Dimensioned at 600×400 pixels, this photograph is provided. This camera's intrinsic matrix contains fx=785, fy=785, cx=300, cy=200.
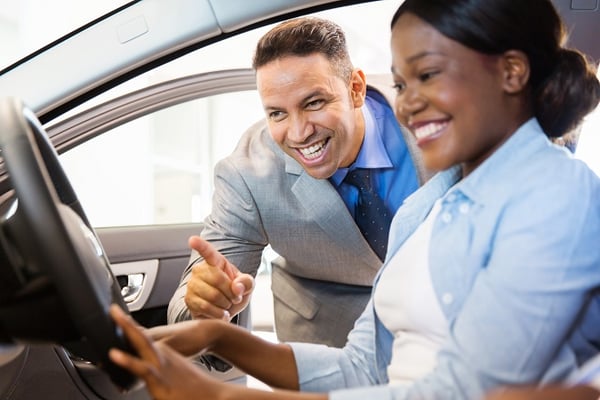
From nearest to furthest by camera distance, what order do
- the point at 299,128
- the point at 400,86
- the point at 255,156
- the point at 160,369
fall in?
the point at 160,369, the point at 400,86, the point at 299,128, the point at 255,156

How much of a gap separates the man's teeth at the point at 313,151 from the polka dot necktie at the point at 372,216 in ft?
0.55

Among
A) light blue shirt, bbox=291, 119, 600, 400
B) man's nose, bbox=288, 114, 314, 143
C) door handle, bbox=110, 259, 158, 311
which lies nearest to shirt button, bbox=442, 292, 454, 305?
light blue shirt, bbox=291, 119, 600, 400

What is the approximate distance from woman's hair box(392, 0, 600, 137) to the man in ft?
2.31

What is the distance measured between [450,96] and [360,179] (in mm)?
937

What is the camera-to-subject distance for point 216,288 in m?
1.58

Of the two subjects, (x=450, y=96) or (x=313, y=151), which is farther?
(x=313, y=151)

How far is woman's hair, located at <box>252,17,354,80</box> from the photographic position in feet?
6.42

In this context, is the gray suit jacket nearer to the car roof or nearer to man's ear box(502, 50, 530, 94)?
the car roof

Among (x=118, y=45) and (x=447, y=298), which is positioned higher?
(x=118, y=45)

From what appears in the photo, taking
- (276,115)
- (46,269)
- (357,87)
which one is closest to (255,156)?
(276,115)

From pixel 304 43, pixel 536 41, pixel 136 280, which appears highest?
pixel 536 41

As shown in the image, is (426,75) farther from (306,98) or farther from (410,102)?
(306,98)

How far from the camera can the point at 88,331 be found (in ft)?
3.28

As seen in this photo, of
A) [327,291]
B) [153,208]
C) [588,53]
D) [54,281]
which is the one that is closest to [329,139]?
[327,291]
